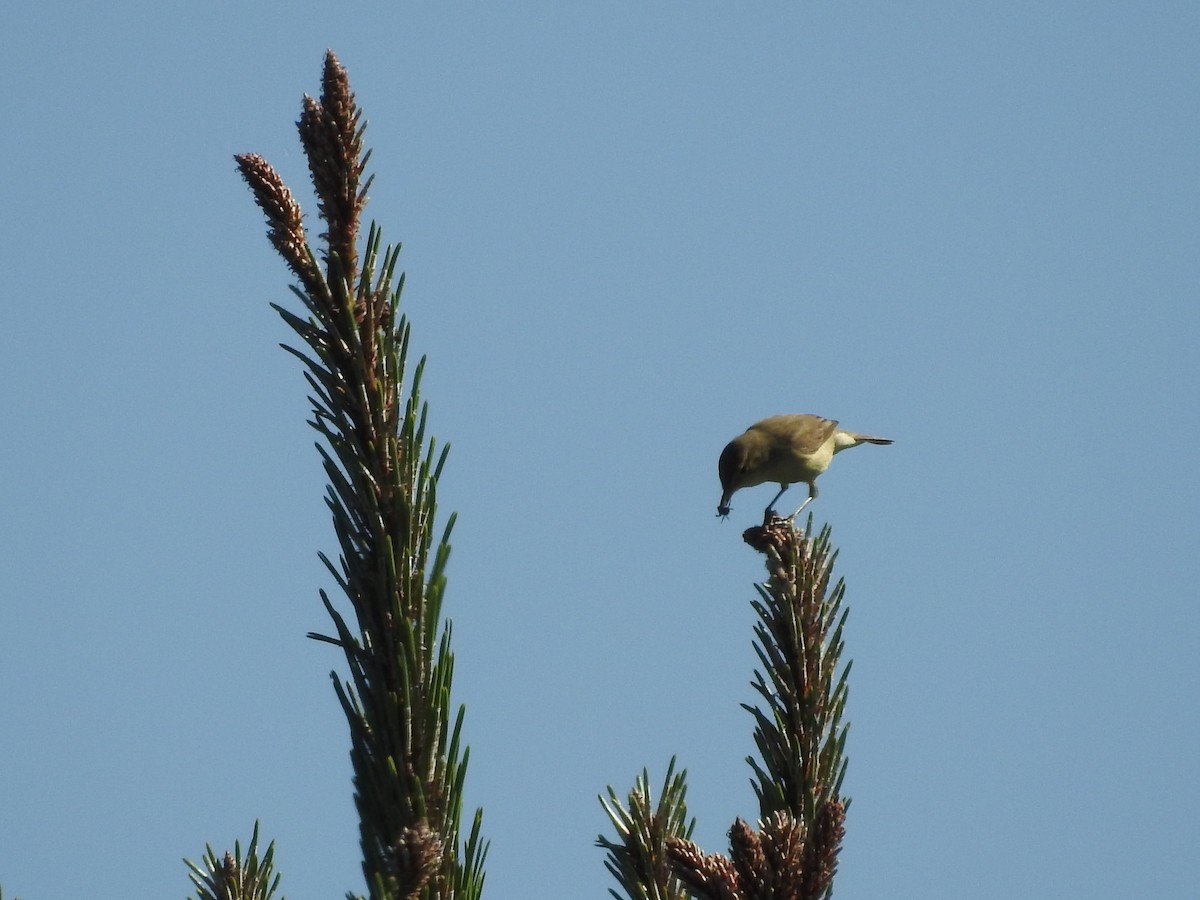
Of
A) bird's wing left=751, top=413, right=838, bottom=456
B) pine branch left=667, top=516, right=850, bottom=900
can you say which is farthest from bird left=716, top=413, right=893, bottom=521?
pine branch left=667, top=516, right=850, bottom=900

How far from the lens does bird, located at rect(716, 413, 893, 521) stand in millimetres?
10352

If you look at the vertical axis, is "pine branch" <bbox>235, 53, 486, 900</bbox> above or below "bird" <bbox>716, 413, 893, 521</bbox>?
below

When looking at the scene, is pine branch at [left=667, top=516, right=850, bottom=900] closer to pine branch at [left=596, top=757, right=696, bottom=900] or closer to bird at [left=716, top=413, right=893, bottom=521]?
pine branch at [left=596, top=757, right=696, bottom=900]

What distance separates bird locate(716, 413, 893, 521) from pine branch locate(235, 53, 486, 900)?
25.5ft

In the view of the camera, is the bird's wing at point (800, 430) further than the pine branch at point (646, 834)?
Yes

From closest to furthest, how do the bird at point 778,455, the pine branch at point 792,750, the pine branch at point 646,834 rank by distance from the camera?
1. the pine branch at point 792,750
2. the pine branch at point 646,834
3. the bird at point 778,455

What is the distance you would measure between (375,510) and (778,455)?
8195 millimetres

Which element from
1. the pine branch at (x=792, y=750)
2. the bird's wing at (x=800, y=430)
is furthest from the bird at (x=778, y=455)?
the pine branch at (x=792, y=750)

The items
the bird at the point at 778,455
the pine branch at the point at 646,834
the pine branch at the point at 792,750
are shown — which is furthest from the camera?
the bird at the point at 778,455

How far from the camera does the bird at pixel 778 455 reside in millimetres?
10352

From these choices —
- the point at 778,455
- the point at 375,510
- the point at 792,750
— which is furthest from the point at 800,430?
the point at 375,510

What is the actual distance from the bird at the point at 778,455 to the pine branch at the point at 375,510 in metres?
7.77

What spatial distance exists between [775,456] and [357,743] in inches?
328

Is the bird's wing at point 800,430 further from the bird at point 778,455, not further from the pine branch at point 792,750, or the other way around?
the pine branch at point 792,750
